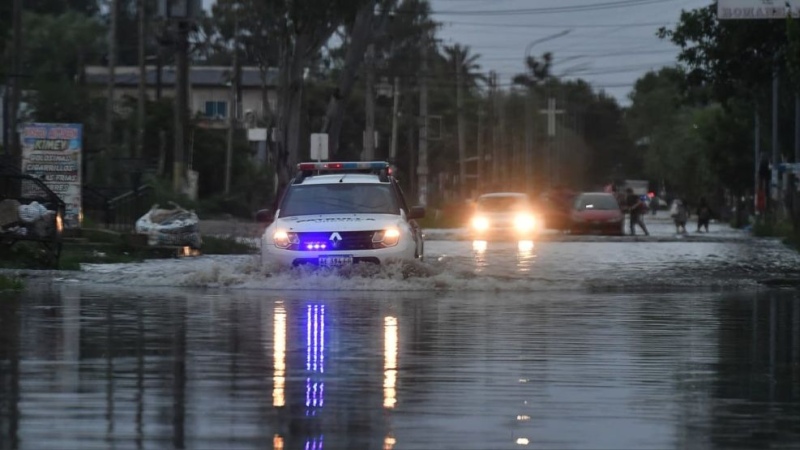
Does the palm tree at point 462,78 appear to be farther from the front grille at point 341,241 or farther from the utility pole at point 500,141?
the front grille at point 341,241

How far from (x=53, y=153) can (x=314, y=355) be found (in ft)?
59.2

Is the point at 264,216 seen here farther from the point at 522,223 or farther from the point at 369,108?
the point at 369,108

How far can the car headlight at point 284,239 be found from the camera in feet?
70.4

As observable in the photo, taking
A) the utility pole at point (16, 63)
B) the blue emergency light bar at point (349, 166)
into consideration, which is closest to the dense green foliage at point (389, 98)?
the utility pole at point (16, 63)

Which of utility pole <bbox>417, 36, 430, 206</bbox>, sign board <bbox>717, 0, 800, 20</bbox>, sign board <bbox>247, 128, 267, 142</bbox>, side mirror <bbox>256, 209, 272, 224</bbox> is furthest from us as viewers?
sign board <bbox>247, 128, 267, 142</bbox>

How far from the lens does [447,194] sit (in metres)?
109

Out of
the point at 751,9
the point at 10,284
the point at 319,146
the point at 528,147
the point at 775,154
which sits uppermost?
the point at 528,147

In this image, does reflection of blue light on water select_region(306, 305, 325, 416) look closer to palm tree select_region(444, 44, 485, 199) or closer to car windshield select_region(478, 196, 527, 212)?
car windshield select_region(478, 196, 527, 212)

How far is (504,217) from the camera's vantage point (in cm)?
4859

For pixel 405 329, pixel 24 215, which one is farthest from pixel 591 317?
pixel 24 215

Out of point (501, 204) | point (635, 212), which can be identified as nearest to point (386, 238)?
point (501, 204)

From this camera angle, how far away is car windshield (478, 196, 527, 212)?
48.9m

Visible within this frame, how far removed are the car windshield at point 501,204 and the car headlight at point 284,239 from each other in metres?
27.6

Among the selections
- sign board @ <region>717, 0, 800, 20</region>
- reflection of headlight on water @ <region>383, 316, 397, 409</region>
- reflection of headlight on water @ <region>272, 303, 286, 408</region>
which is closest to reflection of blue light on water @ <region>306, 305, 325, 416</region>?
reflection of headlight on water @ <region>272, 303, 286, 408</region>
